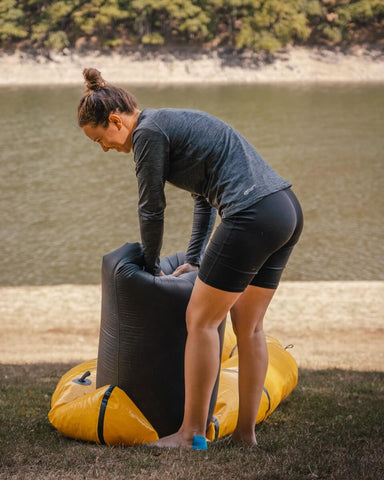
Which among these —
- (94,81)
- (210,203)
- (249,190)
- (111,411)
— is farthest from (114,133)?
(111,411)

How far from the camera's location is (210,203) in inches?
119

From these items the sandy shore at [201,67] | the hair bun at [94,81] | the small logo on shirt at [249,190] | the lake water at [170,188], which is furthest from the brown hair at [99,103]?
the sandy shore at [201,67]

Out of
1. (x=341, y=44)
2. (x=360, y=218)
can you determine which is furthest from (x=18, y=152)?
(x=341, y=44)

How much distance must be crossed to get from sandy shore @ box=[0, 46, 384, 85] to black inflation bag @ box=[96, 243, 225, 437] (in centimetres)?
4627

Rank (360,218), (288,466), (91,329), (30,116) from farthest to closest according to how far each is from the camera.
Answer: (30,116) → (360,218) → (91,329) → (288,466)

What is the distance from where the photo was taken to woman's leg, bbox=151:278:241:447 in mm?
2951

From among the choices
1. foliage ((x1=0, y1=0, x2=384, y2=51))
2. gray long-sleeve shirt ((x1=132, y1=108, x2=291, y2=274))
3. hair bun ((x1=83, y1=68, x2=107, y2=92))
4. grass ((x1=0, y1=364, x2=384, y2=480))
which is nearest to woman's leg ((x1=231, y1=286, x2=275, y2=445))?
grass ((x1=0, y1=364, x2=384, y2=480))

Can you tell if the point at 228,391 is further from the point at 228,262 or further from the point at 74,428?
the point at 228,262

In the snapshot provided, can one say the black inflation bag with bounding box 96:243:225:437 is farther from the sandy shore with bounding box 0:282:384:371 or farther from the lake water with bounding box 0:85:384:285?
the lake water with bounding box 0:85:384:285

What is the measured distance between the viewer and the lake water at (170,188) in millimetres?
13562

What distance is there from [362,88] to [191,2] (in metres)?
20.0

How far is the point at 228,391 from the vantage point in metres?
3.89

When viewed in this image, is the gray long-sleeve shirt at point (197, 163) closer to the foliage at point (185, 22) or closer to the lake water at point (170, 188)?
the lake water at point (170, 188)

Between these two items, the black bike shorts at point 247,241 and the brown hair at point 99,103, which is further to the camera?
the brown hair at point 99,103
